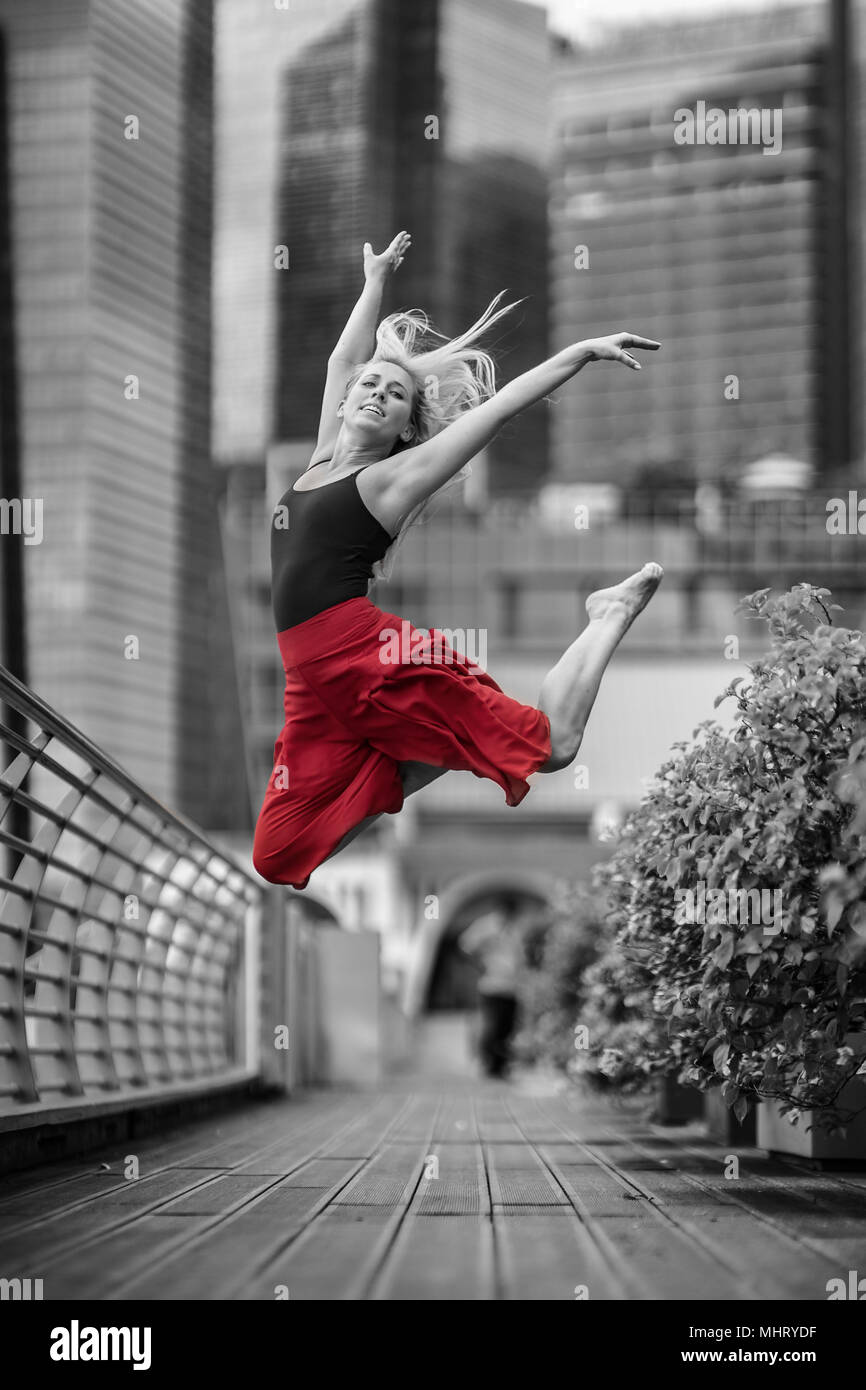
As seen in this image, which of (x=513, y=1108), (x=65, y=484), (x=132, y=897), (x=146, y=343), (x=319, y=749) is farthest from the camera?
(x=65, y=484)

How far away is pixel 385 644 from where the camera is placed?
4.24m

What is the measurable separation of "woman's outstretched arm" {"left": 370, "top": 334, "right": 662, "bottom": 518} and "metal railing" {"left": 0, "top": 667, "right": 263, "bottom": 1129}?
1.14 meters

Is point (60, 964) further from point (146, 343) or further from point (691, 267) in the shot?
point (691, 267)

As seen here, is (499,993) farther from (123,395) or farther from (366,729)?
(123,395)

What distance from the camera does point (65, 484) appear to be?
82.7 m

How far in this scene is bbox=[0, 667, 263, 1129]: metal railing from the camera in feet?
16.8

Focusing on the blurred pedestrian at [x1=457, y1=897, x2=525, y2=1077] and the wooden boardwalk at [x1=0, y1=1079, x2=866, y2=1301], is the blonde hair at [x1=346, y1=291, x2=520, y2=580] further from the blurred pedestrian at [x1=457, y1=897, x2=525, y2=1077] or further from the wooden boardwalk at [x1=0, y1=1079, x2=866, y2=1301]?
the blurred pedestrian at [x1=457, y1=897, x2=525, y2=1077]

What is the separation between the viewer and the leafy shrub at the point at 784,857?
3941mm

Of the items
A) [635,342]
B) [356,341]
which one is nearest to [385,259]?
[356,341]

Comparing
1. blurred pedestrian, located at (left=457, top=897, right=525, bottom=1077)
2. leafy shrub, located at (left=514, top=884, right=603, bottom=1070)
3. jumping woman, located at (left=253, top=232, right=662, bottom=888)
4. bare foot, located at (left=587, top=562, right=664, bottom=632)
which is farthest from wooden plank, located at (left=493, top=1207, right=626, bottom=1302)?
blurred pedestrian, located at (left=457, top=897, right=525, bottom=1077)

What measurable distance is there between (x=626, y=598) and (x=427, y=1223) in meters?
1.57

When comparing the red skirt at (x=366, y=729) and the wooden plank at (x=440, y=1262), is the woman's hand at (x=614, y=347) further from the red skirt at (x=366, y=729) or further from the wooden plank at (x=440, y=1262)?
the wooden plank at (x=440, y=1262)

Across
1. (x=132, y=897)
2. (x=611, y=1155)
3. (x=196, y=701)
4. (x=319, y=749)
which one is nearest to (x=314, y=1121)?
(x=132, y=897)
